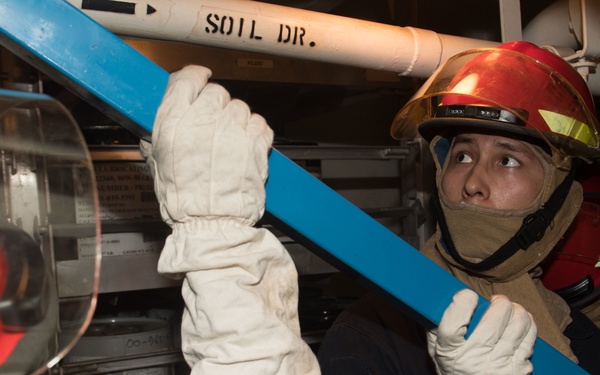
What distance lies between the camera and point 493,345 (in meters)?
1.34

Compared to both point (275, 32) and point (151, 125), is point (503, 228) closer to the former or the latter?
point (275, 32)

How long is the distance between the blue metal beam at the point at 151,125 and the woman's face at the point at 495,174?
0.55 m

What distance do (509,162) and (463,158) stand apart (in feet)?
0.43

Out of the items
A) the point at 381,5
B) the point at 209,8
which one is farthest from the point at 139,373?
the point at 381,5

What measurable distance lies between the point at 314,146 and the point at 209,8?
111cm

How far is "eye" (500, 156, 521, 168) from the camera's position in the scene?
183 cm

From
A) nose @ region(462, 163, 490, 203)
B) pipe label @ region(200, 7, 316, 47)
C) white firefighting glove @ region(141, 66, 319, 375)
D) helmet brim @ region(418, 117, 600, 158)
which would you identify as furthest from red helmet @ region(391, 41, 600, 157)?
white firefighting glove @ region(141, 66, 319, 375)

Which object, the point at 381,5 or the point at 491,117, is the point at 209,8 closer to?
the point at 491,117

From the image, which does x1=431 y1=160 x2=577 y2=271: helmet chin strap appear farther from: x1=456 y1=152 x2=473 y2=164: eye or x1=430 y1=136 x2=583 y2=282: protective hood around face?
x1=456 y1=152 x2=473 y2=164: eye

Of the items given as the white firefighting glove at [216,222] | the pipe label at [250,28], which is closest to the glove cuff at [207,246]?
the white firefighting glove at [216,222]

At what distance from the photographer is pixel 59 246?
979 mm

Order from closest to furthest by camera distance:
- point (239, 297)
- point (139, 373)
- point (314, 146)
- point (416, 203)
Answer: point (239, 297), point (139, 373), point (314, 146), point (416, 203)

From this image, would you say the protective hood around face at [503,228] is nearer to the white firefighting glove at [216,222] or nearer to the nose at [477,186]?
the nose at [477,186]

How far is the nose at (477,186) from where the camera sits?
181 centimetres
